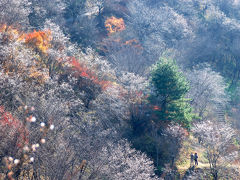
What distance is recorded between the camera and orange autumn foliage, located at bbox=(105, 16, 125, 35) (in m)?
40.0

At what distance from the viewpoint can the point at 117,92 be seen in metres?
24.4

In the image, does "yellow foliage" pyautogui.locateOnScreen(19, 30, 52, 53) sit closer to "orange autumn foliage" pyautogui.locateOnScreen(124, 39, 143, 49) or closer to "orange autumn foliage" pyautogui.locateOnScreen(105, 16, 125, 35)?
"orange autumn foliage" pyautogui.locateOnScreen(124, 39, 143, 49)

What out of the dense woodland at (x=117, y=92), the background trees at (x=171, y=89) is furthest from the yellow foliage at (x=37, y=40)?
the background trees at (x=171, y=89)

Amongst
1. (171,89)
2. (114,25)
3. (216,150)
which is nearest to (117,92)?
(171,89)

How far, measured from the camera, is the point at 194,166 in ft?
74.2

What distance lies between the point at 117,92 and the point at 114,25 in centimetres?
2050

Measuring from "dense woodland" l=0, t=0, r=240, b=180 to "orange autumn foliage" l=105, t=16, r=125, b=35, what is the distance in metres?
0.19

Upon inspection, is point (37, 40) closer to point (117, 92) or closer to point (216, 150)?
point (117, 92)

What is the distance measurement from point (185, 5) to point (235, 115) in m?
26.2

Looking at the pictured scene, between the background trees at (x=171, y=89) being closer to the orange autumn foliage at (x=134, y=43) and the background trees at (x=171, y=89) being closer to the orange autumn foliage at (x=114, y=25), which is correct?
the orange autumn foliage at (x=134, y=43)

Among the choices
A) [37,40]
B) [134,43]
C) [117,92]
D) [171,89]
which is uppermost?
[171,89]

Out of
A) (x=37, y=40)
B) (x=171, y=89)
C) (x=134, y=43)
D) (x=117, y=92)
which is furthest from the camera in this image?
(x=134, y=43)

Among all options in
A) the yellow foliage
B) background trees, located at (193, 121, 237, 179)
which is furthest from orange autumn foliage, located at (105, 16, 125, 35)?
background trees, located at (193, 121, 237, 179)

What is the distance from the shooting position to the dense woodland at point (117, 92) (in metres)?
13.8
